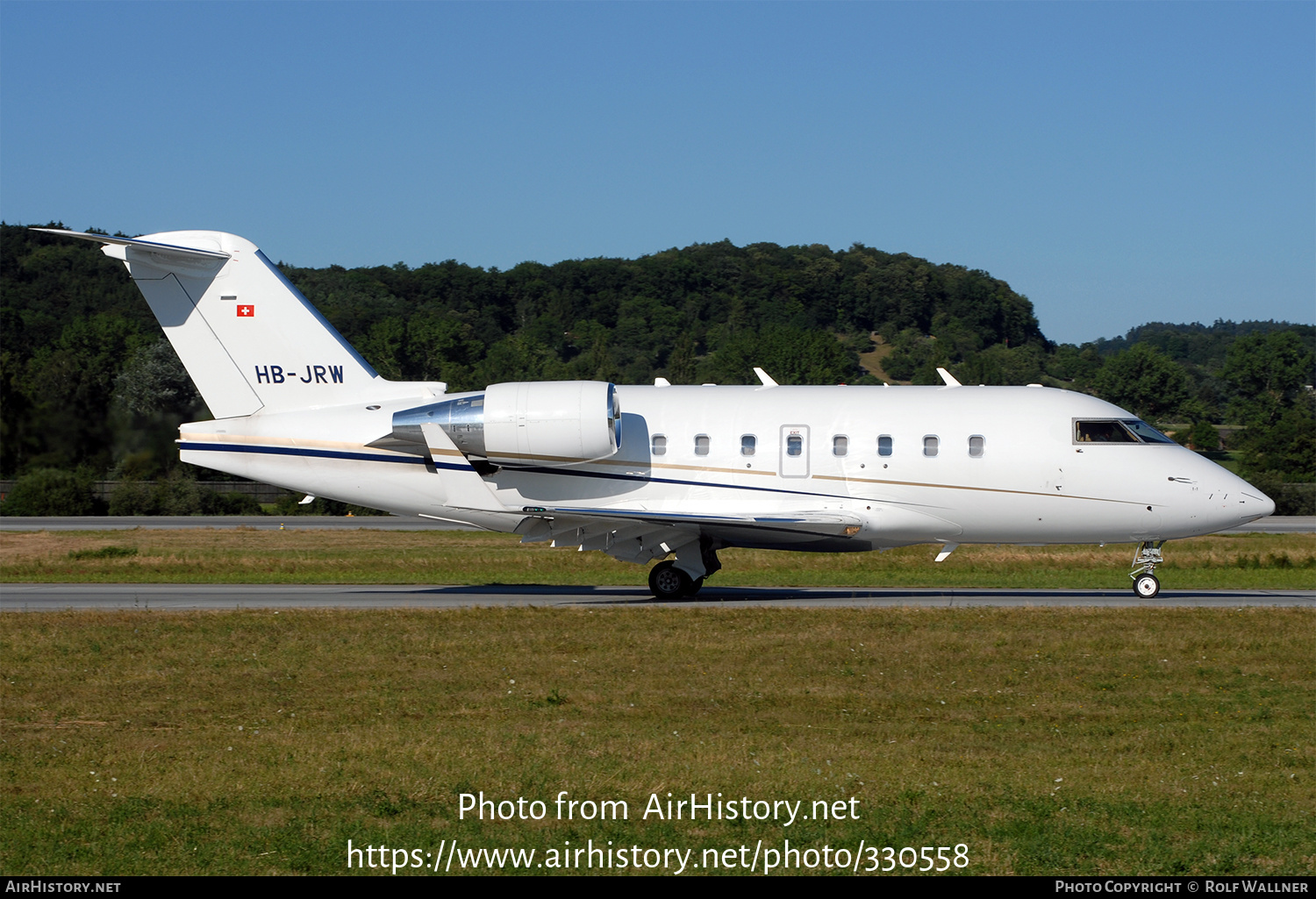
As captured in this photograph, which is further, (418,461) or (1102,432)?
(418,461)

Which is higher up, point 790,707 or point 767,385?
point 767,385

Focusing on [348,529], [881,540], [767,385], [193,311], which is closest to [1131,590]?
[881,540]

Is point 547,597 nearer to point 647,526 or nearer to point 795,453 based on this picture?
point 647,526

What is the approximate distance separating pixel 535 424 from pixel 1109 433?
10.5 metres

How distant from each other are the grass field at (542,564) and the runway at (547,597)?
1.69 m

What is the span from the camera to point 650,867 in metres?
8.12

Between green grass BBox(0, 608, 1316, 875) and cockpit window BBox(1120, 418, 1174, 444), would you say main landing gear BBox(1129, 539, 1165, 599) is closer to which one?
cockpit window BBox(1120, 418, 1174, 444)

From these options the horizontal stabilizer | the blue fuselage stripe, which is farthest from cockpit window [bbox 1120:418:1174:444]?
the horizontal stabilizer

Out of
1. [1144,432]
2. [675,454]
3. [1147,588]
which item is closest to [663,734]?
[675,454]

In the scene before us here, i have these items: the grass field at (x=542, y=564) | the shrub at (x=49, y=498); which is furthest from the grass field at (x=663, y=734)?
the shrub at (x=49, y=498)

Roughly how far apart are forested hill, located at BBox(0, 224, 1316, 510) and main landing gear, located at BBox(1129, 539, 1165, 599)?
2217 cm

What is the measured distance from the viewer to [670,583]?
2275 centimetres
